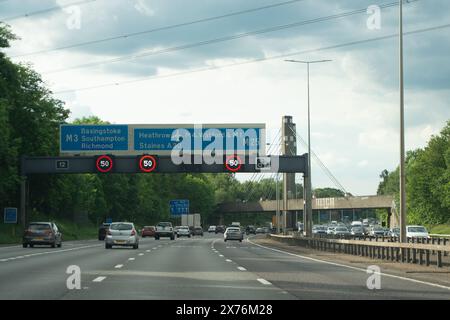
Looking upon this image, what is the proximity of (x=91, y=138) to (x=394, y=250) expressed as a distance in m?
26.9

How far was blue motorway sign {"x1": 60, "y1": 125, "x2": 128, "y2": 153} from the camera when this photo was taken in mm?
54812

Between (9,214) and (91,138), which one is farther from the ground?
(91,138)

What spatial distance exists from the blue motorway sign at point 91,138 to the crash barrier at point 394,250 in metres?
14.3

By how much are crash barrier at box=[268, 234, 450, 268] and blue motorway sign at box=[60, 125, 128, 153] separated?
14275mm

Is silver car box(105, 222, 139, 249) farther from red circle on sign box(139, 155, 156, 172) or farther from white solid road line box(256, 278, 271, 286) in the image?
white solid road line box(256, 278, 271, 286)

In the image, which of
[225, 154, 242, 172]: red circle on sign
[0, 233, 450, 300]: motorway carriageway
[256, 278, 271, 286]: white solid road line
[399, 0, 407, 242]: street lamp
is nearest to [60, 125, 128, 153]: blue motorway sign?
[225, 154, 242, 172]: red circle on sign

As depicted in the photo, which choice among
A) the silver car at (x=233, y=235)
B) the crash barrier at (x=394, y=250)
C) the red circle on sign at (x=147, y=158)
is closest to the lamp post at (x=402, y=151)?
the crash barrier at (x=394, y=250)

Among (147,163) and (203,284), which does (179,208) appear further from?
(203,284)

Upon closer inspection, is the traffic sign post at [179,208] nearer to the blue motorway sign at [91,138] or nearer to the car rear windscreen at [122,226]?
the blue motorway sign at [91,138]

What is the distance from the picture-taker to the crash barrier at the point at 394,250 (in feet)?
88.7

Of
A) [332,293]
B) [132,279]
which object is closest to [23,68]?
[132,279]

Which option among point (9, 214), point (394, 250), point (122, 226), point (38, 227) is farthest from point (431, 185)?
point (394, 250)

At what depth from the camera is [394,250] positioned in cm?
3322
